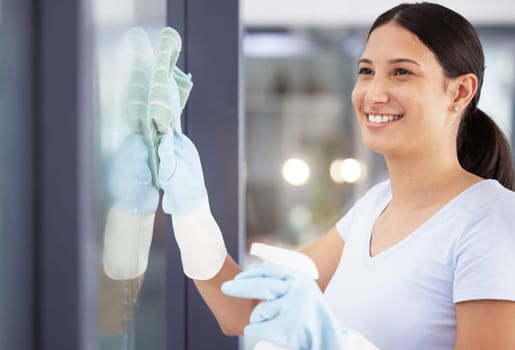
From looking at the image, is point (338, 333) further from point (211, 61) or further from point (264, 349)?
point (211, 61)

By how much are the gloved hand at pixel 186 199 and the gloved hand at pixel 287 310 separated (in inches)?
7.5

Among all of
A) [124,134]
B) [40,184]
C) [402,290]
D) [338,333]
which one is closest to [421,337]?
[402,290]

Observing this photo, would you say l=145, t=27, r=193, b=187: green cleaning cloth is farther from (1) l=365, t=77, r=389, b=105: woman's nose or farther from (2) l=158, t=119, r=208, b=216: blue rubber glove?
(1) l=365, t=77, r=389, b=105: woman's nose

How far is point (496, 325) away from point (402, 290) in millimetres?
→ 190

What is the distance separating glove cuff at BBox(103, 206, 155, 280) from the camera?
893 millimetres

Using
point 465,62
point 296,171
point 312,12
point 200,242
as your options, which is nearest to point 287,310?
point 200,242

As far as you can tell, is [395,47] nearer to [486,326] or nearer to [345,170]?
[486,326]

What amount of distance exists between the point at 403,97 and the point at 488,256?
332mm

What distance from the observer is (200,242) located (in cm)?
116

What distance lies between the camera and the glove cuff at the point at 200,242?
1.13m

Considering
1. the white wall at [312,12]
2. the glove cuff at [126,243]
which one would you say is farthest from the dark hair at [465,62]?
the white wall at [312,12]

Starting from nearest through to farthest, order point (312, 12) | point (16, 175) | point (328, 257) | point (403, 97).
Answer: point (16, 175)
point (403, 97)
point (328, 257)
point (312, 12)

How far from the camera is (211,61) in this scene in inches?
49.7

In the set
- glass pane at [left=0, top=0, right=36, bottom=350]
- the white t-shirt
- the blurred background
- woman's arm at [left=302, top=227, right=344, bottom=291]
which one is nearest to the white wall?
the blurred background
